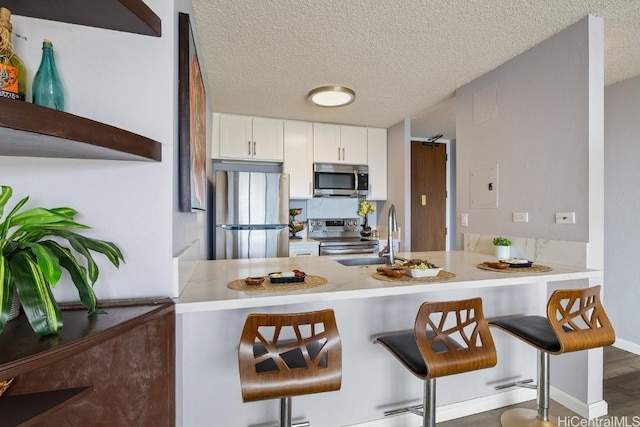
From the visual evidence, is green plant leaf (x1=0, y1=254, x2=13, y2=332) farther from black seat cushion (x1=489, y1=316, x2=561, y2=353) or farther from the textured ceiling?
black seat cushion (x1=489, y1=316, x2=561, y2=353)

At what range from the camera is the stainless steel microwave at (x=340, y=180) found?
387 cm

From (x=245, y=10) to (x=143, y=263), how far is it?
151 centimetres

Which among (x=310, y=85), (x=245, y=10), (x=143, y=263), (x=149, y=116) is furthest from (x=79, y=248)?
(x=310, y=85)

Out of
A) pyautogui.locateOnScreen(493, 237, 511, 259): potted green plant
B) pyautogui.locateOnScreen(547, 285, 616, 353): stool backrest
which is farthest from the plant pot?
pyautogui.locateOnScreen(547, 285, 616, 353): stool backrest

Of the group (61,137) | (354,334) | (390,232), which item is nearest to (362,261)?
(390,232)

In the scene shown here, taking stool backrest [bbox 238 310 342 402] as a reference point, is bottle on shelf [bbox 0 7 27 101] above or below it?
above

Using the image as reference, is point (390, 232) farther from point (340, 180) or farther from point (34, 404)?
point (340, 180)

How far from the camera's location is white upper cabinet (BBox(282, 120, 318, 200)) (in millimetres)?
3777

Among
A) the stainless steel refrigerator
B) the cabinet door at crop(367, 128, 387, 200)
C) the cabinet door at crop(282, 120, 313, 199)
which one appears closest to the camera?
the stainless steel refrigerator

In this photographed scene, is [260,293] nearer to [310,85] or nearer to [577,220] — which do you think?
[577,220]

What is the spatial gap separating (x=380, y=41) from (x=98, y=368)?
7.32 feet

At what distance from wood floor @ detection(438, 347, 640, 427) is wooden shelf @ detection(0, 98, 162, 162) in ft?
6.86

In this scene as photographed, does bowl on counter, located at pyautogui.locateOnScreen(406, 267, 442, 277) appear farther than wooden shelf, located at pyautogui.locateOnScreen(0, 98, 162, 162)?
Yes

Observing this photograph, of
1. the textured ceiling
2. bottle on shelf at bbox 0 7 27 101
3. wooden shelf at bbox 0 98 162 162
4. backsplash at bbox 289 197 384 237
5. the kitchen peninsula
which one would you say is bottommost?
the kitchen peninsula
